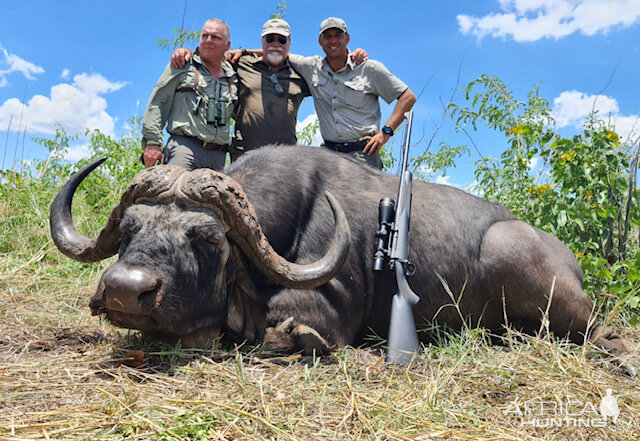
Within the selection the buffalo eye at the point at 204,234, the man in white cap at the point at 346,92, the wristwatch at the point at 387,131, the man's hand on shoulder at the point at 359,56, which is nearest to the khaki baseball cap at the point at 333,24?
the man in white cap at the point at 346,92

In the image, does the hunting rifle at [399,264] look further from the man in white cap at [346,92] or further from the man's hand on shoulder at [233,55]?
the man's hand on shoulder at [233,55]

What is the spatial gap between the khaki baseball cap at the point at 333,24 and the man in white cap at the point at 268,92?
358mm

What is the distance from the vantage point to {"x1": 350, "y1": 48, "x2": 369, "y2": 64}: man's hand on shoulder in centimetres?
641

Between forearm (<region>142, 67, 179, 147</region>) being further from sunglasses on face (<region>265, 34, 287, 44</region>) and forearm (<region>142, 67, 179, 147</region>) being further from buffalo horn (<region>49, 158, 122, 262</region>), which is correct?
buffalo horn (<region>49, 158, 122, 262</region>)

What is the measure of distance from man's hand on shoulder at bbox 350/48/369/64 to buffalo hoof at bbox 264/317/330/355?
13.6 ft

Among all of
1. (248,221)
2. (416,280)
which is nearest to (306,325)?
(248,221)

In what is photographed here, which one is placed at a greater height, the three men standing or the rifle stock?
the three men standing

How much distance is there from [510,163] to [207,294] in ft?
19.1

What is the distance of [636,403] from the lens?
2744mm

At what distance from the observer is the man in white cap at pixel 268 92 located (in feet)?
20.8

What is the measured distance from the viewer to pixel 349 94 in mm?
6289

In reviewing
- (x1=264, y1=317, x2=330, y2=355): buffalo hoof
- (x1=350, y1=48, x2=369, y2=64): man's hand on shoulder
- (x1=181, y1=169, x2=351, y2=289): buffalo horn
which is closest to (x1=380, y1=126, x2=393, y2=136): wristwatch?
(x1=350, y1=48, x2=369, y2=64): man's hand on shoulder

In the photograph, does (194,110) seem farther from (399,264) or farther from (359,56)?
(399,264)

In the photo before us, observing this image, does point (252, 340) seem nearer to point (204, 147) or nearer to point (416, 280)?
point (416, 280)
